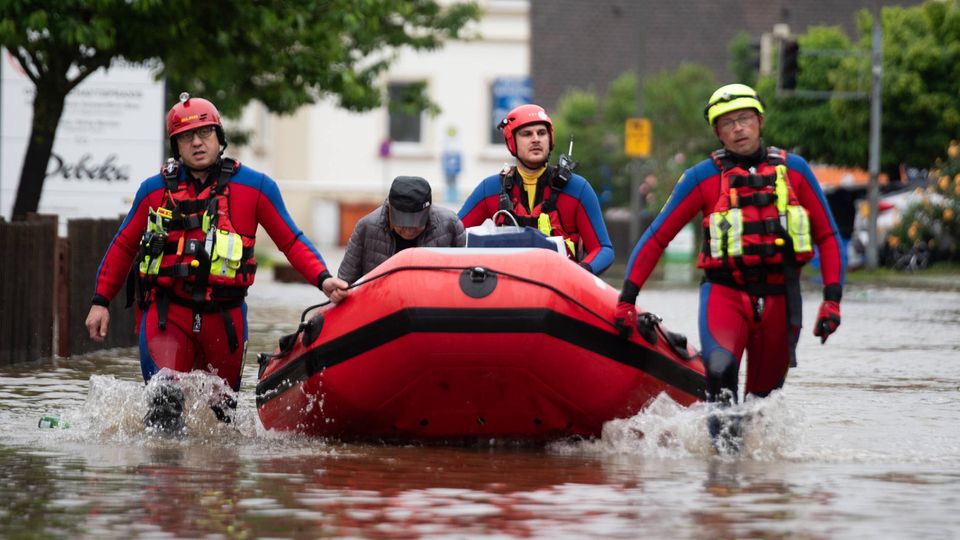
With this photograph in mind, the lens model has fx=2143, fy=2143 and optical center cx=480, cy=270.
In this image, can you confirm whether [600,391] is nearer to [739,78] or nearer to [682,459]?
[682,459]

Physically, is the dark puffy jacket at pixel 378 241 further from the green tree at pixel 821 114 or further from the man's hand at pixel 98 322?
the green tree at pixel 821 114

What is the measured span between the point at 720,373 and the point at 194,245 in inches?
99.0

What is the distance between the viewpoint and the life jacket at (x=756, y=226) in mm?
9578

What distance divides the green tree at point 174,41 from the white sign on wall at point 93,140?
5.08ft

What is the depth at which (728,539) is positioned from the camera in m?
7.01

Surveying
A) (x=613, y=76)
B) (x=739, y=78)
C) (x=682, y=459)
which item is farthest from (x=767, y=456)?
(x=613, y=76)

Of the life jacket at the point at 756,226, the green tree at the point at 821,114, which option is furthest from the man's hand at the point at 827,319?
the green tree at the point at 821,114

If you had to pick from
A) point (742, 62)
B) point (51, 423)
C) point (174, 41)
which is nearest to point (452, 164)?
point (742, 62)

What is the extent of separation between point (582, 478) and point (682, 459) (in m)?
0.89

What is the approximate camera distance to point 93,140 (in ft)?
80.7

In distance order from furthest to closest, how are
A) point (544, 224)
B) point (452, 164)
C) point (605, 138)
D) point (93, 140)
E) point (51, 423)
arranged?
point (452, 164)
point (605, 138)
point (93, 140)
point (544, 224)
point (51, 423)

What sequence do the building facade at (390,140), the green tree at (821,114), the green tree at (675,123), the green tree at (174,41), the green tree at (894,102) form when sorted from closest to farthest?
the green tree at (174,41) → the green tree at (894,102) → the green tree at (821,114) → the green tree at (675,123) → the building facade at (390,140)

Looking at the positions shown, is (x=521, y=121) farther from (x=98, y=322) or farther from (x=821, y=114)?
(x=821, y=114)

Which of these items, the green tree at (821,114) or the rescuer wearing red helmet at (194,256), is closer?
the rescuer wearing red helmet at (194,256)
